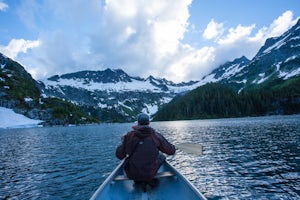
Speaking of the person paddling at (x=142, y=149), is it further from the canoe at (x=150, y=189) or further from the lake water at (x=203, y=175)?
the lake water at (x=203, y=175)

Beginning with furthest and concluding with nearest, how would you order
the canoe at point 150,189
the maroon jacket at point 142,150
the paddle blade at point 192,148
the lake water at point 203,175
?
1. the lake water at point 203,175
2. the paddle blade at point 192,148
3. the canoe at point 150,189
4. the maroon jacket at point 142,150

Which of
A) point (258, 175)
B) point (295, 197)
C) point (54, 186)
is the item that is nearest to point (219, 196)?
point (295, 197)

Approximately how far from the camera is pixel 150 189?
38.2ft

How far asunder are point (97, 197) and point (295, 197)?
40.2 feet

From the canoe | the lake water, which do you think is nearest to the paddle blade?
the canoe

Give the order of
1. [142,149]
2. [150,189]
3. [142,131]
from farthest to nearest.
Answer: [150,189], [142,131], [142,149]

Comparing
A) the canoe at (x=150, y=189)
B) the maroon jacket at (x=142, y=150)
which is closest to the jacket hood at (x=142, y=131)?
the maroon jacket at (x=142, y=150)

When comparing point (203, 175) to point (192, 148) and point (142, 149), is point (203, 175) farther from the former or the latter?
point (142, 149)

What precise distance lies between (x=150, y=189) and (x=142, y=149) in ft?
7.91

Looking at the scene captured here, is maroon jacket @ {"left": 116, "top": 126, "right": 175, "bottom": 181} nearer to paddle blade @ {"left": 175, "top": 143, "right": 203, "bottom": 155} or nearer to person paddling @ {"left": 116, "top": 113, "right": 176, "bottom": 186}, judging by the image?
person paddling @ {"left": 116, "top": 113, "right": 176, "bottom": 186}

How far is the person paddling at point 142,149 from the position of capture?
10.5 metres

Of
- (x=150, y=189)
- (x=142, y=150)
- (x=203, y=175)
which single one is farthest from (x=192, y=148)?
(x=203, y=175)

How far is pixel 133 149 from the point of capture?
10.6 m

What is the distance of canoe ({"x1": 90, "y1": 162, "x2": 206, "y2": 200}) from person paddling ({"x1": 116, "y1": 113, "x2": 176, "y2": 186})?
2.47ft
